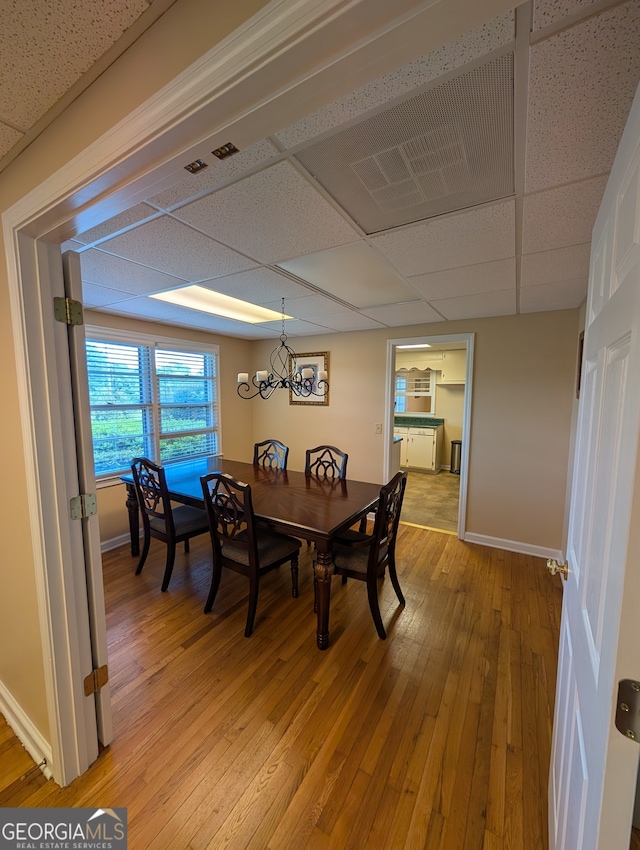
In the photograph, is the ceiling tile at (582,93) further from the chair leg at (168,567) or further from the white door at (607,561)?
the chair leg at (168,567)

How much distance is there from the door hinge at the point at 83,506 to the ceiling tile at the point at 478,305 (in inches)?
106

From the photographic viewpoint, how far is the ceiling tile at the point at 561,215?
1.24m

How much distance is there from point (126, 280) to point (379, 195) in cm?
187

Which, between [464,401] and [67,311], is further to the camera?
[464,401]

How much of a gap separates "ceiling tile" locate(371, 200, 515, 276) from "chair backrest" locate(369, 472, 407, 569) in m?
1.31

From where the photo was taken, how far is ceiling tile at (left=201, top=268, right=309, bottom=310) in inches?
86.7

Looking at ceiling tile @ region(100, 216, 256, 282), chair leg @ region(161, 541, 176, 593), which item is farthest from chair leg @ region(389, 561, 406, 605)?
ceiling tile @ region(100, 216, 256, 282)

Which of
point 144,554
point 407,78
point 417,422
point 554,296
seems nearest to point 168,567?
point 144,554

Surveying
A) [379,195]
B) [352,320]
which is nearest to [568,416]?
[352,320]

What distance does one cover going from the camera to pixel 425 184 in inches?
49.0

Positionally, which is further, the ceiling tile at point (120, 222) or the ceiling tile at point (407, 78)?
the ceiling tile at point (120, 222)

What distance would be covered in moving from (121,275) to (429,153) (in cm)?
202

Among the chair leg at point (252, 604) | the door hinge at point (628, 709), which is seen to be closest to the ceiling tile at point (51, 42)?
the door hinge at point (628, 709)

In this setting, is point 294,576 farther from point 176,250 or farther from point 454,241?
point 454,241
